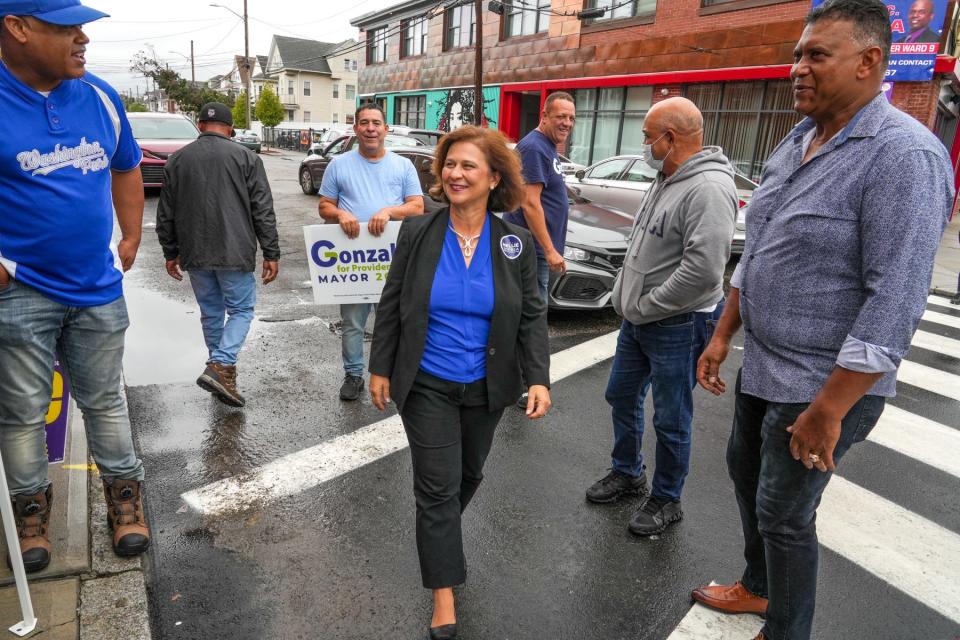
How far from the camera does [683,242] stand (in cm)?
306

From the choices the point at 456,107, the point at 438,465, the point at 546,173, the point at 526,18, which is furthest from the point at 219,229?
the point at 456,107

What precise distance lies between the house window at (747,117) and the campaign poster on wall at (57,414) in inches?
685

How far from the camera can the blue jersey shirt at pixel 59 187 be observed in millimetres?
2424

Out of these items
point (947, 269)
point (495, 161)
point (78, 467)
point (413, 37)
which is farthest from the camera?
point (413, 37)

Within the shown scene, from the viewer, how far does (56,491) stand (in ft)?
10.7

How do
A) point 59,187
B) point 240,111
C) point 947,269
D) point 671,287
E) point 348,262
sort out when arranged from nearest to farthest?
point 59,187 < point 671,287 < point 348,262 < point 947,269 < point 240,111

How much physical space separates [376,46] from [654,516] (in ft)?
140

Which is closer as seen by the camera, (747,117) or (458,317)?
(458,317)

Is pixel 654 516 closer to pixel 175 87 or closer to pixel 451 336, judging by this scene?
pixel 451 336

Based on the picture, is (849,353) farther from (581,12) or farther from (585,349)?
(581,12)

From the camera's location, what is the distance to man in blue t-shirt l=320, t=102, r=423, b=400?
4695 mm

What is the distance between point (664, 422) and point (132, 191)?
271 centimetres

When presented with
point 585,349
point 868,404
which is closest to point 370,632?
point 868,404

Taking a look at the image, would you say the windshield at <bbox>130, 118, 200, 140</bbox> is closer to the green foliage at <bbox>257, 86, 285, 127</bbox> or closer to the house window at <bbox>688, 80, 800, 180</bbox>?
the house window at <bbox>688, 80, 800, 180</bbox>
